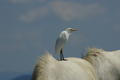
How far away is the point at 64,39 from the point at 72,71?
1.51 metres

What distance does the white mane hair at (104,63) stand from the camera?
449 cm

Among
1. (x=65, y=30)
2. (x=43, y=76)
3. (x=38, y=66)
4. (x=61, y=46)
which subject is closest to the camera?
(x=43, y=76)

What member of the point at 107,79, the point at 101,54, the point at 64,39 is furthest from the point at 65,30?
the point at 107,79

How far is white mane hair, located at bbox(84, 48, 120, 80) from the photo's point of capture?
4492 millimetres

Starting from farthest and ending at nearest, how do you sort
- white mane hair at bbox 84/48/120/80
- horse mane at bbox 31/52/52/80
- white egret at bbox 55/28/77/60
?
1. white mane hair at bbox 84/48/120/80
2. white egret at bbox 55/28/77/60
3. horse mane at bbox 31/52/52/80

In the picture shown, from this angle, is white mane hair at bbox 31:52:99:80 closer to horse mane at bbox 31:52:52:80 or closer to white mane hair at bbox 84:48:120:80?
horse mane at bbox 31:52:52:80

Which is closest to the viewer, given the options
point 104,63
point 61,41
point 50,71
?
point 50,71

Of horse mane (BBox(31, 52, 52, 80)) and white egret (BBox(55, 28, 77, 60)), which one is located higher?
white egret (BBox(55, 28, 77, 60))

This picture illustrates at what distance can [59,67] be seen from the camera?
2438 millimetres

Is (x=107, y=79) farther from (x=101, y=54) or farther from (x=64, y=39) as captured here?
(x=64, y=39)

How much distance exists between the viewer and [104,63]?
4.64m

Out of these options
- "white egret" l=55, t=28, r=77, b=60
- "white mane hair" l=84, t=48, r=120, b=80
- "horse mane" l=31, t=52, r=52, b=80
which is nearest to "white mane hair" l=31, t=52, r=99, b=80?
"horse mane" l=31, t=52, r=52, b=80

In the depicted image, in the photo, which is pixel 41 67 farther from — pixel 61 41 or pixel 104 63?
pixel 104 63

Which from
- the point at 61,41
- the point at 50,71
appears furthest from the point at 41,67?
the point at 61,41
